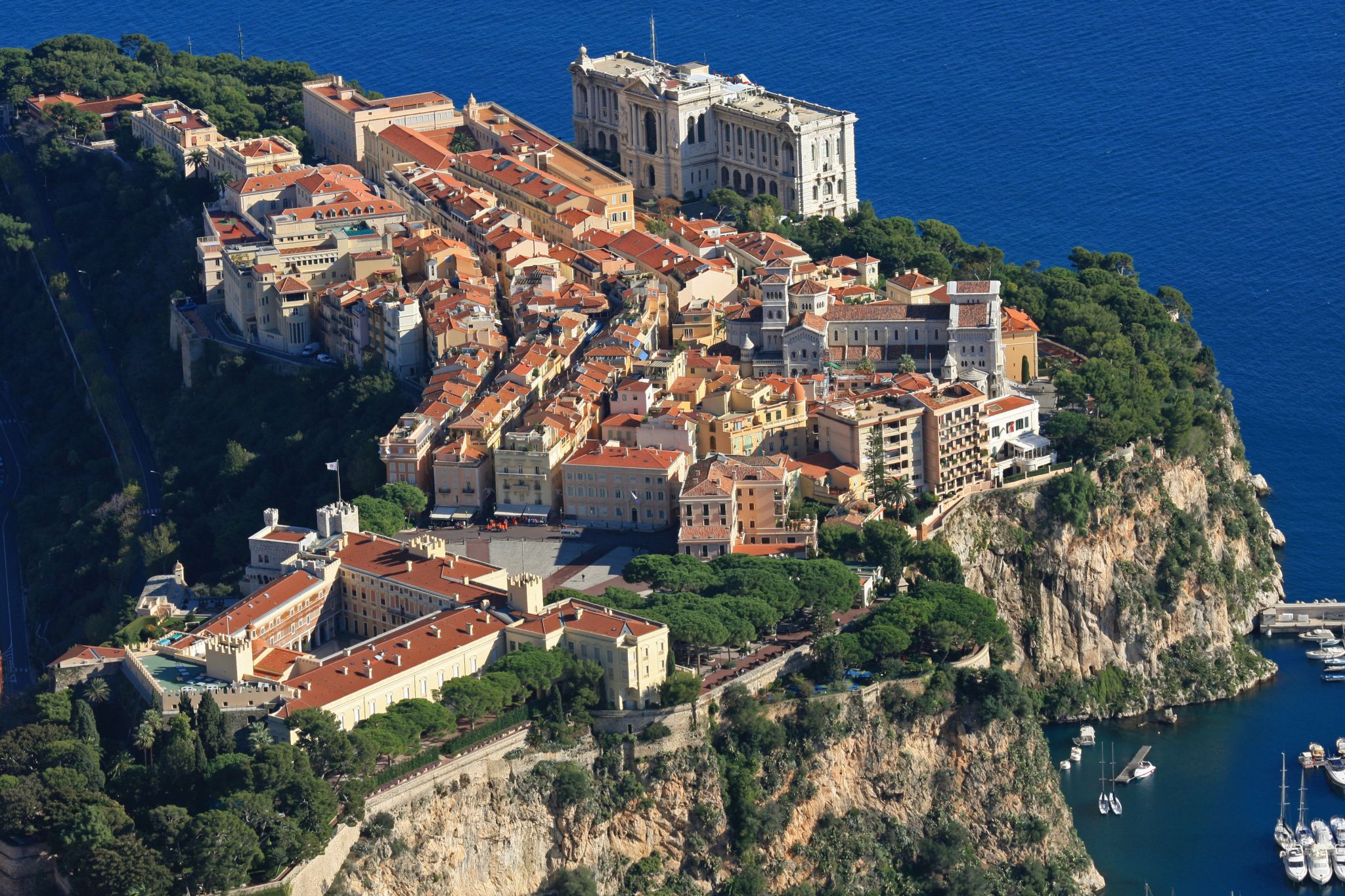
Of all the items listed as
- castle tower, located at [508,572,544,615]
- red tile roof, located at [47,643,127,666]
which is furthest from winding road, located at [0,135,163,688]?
castle tower, located at [508,572,544,615]

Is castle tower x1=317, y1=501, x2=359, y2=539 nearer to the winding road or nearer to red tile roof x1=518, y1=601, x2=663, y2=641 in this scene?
red tile roof x1=518, y1=601, x2=663, y2=641

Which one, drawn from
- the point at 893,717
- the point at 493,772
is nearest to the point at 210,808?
the point at 493,772

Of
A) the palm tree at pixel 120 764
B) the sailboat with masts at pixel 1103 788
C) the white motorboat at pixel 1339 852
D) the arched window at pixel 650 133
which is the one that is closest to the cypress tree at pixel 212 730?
the palm tree at pixel 120 764

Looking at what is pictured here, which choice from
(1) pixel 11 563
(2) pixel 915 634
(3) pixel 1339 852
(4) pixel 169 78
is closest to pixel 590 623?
(2) pixel 915 634

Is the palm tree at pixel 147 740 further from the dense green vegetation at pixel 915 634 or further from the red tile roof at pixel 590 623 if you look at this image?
the dense green vegetation at pixel 915 634

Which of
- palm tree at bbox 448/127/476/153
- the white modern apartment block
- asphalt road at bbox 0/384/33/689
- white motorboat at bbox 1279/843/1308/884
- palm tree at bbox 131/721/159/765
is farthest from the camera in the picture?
palm tree at bbox 448/127/476/153

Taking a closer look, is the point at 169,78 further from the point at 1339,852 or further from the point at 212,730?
the point at 1339,852

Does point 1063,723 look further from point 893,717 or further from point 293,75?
point 293,75
